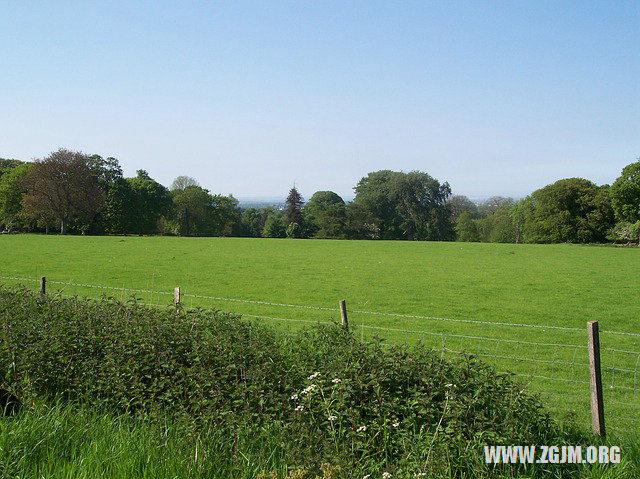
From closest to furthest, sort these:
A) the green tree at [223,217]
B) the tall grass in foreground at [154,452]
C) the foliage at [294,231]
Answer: the tall grass in foreground at [154,452], the foliage at [294,231], the green tree at [223,217]

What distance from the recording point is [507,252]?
176 feet

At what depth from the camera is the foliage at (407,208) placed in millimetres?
101562

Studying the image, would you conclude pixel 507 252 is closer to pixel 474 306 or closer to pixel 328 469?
pixel 474 306

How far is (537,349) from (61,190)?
78876 millimetres

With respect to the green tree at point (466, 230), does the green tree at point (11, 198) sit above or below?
above

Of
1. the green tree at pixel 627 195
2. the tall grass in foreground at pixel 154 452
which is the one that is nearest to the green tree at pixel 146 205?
the green tree at pixel 627 195

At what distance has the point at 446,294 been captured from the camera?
24.8 meters

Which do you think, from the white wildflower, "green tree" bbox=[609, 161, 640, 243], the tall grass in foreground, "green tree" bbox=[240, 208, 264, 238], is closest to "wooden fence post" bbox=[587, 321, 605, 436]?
the tall grass in foreground

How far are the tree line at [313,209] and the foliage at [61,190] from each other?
0.45 feet

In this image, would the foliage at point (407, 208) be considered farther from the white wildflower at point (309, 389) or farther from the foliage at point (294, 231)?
the white wildflower at point (309, 389)

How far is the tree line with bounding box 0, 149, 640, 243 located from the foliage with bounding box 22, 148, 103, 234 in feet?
0.45

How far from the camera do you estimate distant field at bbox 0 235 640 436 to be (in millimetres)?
12422

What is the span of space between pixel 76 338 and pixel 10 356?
0.85 m

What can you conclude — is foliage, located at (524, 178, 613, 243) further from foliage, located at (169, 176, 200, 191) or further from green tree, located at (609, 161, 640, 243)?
foliage, located at (169, 176, 200, 191)
